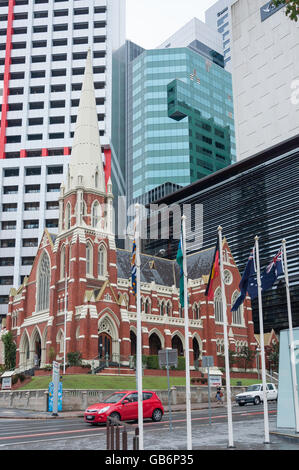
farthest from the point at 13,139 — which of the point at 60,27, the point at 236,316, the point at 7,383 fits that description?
the point at 7,383

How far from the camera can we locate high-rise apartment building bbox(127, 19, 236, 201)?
114 metres

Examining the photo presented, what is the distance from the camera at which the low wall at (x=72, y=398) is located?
32906mm

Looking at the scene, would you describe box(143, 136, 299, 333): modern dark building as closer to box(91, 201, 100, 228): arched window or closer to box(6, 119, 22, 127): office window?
box(91, 201, 100, 228): arched window

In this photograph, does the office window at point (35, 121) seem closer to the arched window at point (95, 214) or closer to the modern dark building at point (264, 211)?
the modern dark building at point (264, 211)

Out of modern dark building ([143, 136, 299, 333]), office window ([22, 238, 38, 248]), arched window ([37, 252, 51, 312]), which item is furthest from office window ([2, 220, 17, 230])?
arched window ([37, 252, 51, 312])

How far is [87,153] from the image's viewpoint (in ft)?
197

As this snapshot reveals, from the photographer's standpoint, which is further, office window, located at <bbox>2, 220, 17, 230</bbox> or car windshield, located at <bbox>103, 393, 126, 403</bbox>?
office window, located at <bbox>2, 220, 17, 230</bbox>

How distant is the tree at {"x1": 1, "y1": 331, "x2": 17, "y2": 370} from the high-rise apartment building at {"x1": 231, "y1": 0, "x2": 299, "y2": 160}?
67617 millimetres

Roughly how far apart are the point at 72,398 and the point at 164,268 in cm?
4175

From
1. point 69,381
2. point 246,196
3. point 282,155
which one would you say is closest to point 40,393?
point 69,381

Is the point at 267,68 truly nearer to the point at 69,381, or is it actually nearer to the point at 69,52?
the point at 69,52

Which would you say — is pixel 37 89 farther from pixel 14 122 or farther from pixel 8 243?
pixel 8 243

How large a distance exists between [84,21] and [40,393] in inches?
3607

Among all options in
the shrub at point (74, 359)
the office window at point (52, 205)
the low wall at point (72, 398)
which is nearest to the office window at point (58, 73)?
the office window at point (52, 205)
